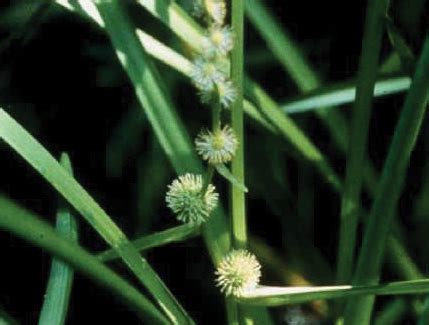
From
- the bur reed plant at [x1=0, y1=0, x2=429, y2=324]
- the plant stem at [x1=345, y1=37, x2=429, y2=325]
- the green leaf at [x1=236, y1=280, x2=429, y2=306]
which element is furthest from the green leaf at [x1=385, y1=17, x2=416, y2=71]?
the green leaf at [x1=236, y1=280, x2=429, y2=306]

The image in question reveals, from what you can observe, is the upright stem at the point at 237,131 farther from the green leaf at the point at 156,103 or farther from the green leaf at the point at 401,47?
the green leaf at the point at 401,47

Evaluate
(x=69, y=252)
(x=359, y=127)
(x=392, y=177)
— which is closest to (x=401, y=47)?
(x=359, y=127)

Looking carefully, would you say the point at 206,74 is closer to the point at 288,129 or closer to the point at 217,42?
the point at 217,42

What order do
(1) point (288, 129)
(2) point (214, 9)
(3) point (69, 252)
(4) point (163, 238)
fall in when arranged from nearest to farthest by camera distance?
1. (2) point (214, 9)
2. (3) point (69, 252)
3. (4) point (163, 238)
4. (1) point (288, 129)

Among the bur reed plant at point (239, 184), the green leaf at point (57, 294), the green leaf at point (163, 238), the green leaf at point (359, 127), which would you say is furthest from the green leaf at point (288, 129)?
the green leaf at point (57, 294)

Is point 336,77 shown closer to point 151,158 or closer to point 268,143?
point 268,143

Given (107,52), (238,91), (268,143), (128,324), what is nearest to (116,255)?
(238,91)

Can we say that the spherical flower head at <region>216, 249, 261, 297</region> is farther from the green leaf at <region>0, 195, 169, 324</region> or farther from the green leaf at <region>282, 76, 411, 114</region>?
the green leaf at <region>282, 76, 411, 114</region>
